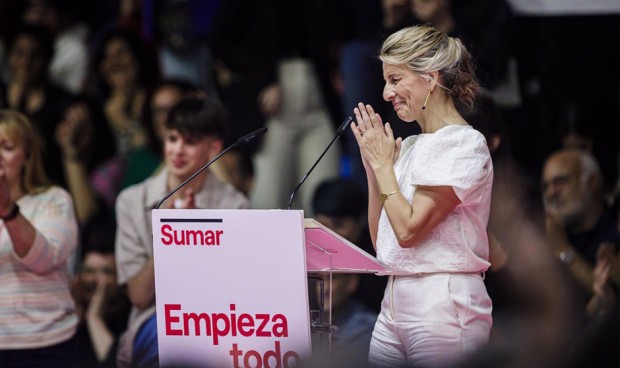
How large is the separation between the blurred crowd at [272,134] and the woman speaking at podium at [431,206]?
437 mm

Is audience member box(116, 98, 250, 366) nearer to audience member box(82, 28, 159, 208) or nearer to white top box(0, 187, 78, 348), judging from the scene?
white top box(0, 187, 78, 348)

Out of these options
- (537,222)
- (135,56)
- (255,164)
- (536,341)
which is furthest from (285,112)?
(536,341)

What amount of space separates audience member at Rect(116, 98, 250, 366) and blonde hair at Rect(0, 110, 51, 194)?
1.94 ft

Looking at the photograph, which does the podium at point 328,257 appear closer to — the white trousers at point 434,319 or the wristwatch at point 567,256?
the white trousers at point 434,319

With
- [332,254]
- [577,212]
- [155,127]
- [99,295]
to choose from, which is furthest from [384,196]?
[155,127]

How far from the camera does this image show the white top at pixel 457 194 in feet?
12.2

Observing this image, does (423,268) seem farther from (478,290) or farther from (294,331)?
(294,331)

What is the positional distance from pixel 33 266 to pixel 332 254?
161 cm

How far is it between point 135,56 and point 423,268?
394 cm

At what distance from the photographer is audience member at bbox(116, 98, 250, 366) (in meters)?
5.33

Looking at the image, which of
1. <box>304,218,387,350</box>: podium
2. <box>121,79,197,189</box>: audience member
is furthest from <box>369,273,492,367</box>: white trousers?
<box>121,79,197,189</box>: audience member

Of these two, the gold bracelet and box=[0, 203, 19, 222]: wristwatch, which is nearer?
the gold bracelet

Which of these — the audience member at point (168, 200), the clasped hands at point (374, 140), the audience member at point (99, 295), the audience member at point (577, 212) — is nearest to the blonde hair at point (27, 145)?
the audience member at point (168, 200)

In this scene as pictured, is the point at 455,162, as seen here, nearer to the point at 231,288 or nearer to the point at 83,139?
the point at 231,288
